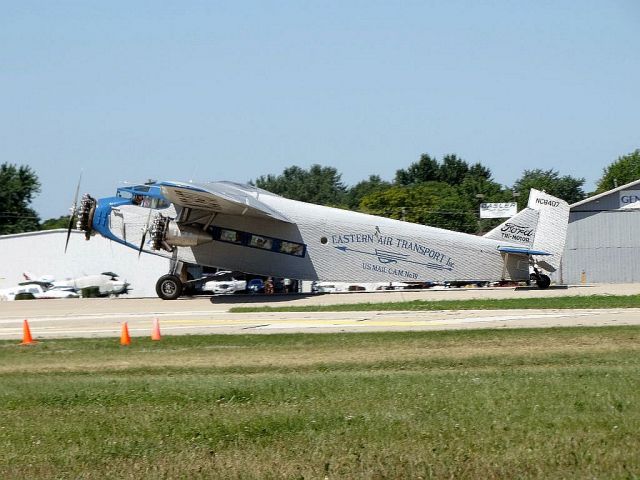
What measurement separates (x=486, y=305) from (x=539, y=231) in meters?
8.56

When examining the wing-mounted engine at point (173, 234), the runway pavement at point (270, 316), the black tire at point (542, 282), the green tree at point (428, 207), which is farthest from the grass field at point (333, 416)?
the green tree at point (428, 207)

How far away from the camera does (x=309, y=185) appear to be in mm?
159000

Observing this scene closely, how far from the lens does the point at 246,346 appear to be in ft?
66.1

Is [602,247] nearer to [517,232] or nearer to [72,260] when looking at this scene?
[517,232]

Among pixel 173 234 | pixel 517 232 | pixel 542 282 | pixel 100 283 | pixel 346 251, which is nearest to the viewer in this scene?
pixel 173 234

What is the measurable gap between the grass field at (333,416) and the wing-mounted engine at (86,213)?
61.6 ft

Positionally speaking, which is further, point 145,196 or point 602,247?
point 602,247

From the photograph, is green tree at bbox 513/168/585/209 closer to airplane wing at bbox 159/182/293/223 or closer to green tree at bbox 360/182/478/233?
green tree at bbox 360/182/478/233

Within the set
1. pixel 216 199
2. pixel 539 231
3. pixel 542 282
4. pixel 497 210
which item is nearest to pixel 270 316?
pixel 216 199

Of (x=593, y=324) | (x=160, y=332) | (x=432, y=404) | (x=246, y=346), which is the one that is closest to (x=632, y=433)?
(x=432, y=404)

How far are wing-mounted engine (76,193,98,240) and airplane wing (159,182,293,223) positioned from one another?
406 centimetres

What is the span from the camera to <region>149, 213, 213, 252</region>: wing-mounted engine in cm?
3441

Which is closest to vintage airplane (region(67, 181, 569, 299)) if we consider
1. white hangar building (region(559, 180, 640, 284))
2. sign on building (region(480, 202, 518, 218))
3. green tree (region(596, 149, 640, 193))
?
white hangar building (region(559, 180, 640, 284))

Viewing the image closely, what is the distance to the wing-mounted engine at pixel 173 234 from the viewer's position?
34.4 metres
